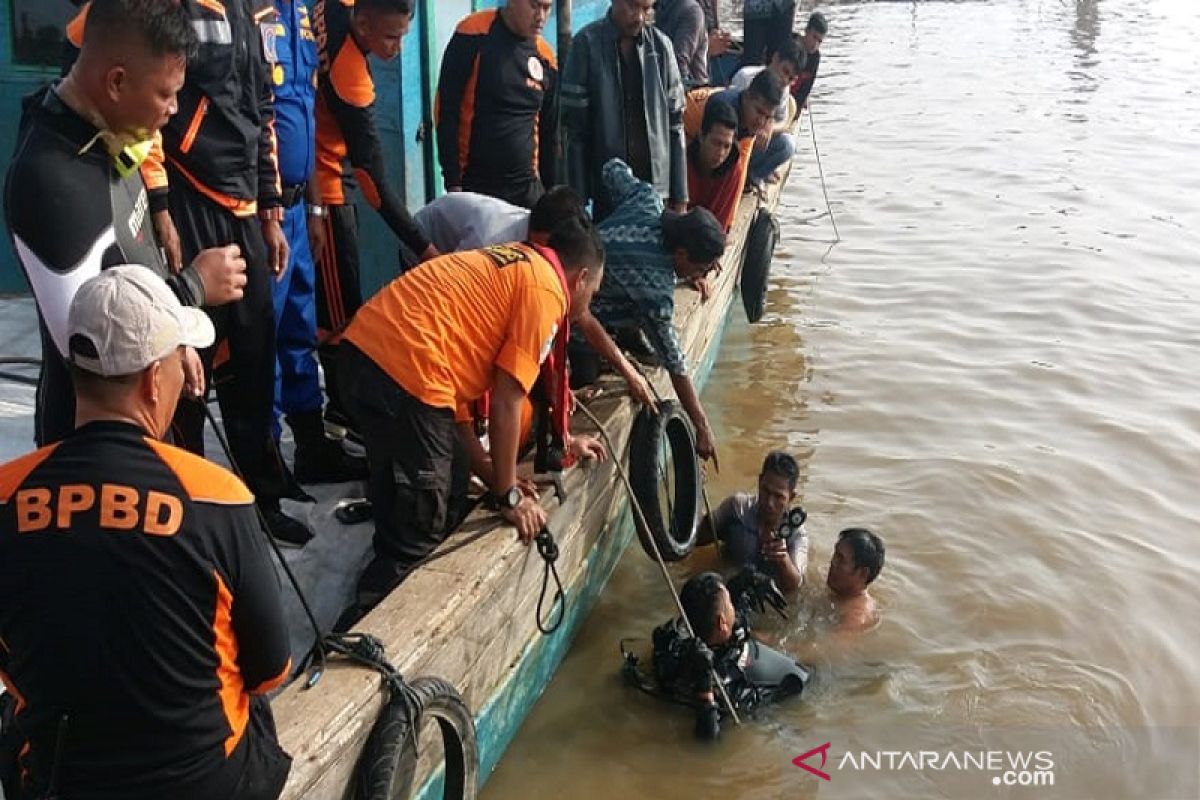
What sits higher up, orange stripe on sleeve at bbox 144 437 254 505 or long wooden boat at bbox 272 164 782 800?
orange stripe on sleeve at bbox 144 437 254 505

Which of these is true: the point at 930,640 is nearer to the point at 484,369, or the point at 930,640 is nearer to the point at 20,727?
the point at 484,369

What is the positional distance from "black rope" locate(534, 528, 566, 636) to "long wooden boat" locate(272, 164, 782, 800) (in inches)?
1.5

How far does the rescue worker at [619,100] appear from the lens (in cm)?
577

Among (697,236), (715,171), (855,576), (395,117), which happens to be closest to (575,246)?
(697,236)

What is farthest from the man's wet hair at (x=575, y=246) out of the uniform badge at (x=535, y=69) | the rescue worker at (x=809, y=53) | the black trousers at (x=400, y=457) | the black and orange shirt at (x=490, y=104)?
the rescue worker at (x=809, y=53)

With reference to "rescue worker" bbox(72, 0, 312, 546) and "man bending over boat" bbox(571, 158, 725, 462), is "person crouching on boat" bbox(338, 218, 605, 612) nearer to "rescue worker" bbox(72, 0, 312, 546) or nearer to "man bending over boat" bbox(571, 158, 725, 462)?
"rescue worker" bbox(72, 0, 312, 546)

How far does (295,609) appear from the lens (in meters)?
3.60

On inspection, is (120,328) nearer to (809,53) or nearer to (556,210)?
(556,210)

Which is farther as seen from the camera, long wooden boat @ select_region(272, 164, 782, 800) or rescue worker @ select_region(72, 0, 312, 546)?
rescue worker @ select_region(72, 0, 312, 546)

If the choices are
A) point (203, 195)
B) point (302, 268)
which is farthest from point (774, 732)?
point (203, 195)

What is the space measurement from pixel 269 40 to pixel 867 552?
3329 mm

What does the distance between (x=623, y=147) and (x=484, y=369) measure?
271cm

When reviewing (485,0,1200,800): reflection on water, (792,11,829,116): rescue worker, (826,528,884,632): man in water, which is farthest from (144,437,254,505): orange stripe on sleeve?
(792,11,829,116): rescue worker

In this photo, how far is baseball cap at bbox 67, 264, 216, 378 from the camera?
6.04 feet
